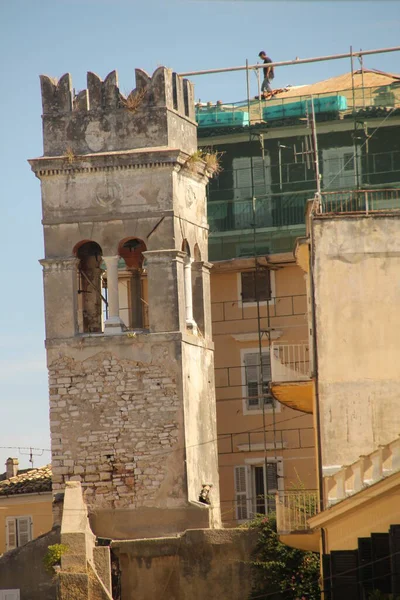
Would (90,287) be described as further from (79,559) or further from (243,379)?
(79,559)

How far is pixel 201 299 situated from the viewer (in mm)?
52062

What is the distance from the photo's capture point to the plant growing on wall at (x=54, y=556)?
46375mm

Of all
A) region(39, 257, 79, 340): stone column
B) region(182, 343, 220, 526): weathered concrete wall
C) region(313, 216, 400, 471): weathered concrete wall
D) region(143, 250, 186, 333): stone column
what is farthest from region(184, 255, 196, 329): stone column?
region(313, 216, 400, 471): weathered concrete wall

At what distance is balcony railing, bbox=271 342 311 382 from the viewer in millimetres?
47156

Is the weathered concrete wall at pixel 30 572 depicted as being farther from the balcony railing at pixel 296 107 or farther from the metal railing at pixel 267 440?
the balcony railing at pixel 296 107

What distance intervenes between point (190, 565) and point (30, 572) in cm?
353

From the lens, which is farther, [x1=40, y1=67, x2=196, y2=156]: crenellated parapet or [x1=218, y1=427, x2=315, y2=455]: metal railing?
[x1=218, y1=427, x2=315, y2=455]: metal railing

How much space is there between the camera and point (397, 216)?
145 ft

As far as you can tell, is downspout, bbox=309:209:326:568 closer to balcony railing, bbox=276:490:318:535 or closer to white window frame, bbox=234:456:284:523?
balcony railing, bbox=276:490:318:535

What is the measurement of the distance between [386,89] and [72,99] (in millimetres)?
9878

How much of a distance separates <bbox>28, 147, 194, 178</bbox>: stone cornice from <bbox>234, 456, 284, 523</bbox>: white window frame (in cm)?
867

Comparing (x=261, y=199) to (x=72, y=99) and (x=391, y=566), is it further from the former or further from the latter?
(x=391, y=566)

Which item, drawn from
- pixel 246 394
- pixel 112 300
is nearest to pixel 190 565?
pixel 112 300

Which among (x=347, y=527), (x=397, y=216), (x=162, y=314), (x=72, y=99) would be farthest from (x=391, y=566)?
(x=72, y=99)
